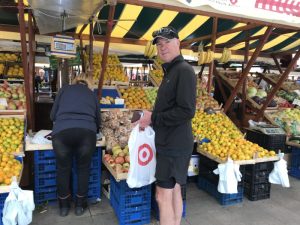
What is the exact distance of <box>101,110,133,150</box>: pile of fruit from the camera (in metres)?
3.99

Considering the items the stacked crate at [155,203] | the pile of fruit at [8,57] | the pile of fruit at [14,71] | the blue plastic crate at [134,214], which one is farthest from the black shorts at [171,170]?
the pile of fruit at [8,57]

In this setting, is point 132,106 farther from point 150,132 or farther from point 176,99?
point 176,99

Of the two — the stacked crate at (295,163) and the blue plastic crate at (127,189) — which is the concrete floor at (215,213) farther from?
the stacked crate at (295,163)

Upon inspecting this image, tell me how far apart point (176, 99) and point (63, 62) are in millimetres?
4197

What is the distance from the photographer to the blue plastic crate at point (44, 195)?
12.2 ft

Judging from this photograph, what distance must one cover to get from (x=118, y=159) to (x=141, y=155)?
2.34 feet

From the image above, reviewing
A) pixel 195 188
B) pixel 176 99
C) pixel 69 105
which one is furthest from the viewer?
pixel 195 188

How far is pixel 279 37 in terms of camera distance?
8.30 metres

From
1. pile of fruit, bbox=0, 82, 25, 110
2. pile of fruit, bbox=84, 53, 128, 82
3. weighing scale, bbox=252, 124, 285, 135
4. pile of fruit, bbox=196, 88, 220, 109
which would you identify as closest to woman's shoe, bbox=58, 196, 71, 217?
pile of fruit, bbox=0, 82, 25, 110

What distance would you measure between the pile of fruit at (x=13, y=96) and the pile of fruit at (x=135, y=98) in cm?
182

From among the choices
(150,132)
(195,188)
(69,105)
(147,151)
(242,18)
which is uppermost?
(242,18)

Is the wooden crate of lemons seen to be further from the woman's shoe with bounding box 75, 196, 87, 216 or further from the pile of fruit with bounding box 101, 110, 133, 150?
the pile of fruit with bounding box 101, 110, 133, 150

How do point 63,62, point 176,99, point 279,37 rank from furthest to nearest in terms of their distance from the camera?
point 279,37 < point 63,62 < point 176,99

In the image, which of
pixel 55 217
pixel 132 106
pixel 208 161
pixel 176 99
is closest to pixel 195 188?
pixel 208 161
